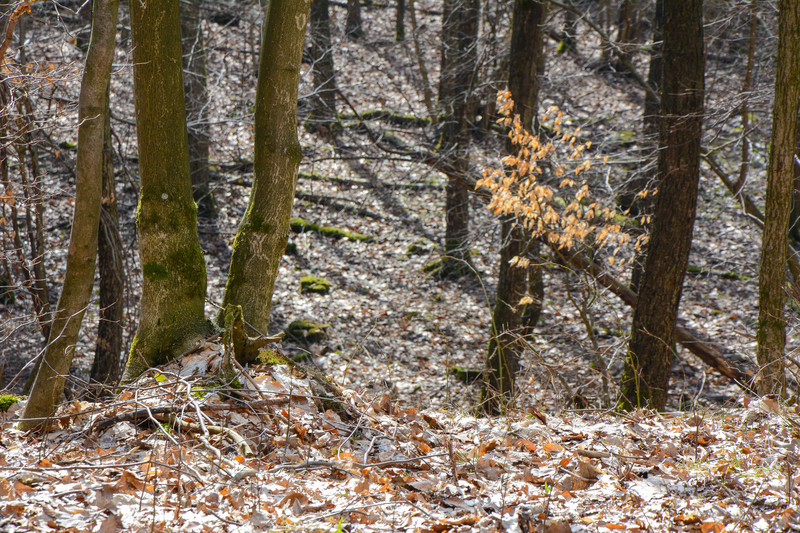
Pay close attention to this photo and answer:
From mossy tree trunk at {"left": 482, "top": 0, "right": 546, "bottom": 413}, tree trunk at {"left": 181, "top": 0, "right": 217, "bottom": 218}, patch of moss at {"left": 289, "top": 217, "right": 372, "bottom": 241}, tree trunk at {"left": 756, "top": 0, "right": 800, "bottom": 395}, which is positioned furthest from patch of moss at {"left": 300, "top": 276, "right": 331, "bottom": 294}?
tree trunk at {"left": 756, "top": 0, "right": 800, "bottom": 395}

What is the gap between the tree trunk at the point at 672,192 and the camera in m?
6.38

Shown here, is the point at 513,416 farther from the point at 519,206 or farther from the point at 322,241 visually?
the point at 322,241

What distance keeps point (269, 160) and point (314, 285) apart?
20.8 ft

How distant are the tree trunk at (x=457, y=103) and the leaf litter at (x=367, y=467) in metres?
6.24

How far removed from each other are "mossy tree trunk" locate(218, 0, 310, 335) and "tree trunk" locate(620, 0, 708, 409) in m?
3.87

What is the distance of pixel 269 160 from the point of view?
5.06 metres

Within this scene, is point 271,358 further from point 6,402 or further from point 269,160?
point 6,402

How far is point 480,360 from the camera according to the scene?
9531mm

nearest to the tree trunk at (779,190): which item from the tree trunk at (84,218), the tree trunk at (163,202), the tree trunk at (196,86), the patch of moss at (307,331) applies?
the tree trunk at (163,202)

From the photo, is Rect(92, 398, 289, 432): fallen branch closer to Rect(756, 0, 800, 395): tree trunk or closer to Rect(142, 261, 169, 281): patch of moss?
Rect(142, 261, 169, 281): patch of moss

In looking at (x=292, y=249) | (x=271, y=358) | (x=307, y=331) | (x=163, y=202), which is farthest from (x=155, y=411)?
(x=292, y=249)

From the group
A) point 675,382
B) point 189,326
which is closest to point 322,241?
point 675,382

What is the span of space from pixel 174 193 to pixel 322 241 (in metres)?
8.02

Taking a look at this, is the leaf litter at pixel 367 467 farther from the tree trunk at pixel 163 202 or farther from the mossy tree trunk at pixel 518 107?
the mossy tree trunk at pixel 518 107
